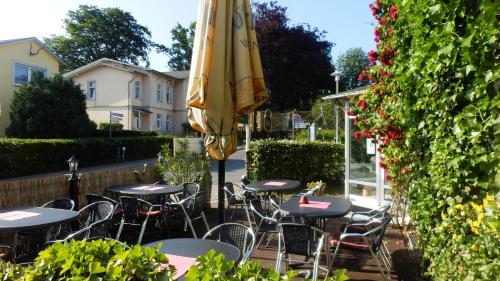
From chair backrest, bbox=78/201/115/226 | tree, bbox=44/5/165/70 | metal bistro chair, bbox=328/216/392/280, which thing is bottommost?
metal bistro chair, bbox=328/216/392/280

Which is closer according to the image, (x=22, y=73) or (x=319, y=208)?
(x=319, y=208)

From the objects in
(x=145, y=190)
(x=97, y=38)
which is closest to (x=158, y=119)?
(x=97, y=38)

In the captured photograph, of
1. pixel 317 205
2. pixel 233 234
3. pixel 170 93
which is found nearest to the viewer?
pixel 233 234

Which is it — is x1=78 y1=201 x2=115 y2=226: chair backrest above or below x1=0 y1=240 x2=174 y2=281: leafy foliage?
below

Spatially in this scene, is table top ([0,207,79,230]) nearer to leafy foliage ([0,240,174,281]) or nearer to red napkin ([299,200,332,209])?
leafy foliage ([0,240,174,281])

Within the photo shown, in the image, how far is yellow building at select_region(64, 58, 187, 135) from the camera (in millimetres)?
30500

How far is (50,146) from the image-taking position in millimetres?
16562

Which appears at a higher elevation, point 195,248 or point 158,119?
point 158,119

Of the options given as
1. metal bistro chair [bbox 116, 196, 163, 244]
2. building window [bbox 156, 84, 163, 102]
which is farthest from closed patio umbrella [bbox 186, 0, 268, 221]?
building window [bbox 156, 84, 163, 102]

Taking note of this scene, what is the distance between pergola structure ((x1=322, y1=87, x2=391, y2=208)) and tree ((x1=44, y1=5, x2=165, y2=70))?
41558 millimetres

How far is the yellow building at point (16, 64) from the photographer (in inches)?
834

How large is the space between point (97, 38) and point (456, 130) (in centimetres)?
5011

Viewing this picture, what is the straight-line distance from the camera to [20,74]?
22.4 meters

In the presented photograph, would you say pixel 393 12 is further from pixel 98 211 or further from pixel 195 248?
pixel 98 211
